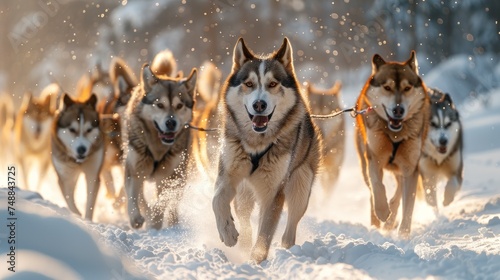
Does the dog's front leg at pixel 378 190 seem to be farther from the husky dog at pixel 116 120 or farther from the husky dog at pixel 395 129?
the husky dog at pixel 116 120

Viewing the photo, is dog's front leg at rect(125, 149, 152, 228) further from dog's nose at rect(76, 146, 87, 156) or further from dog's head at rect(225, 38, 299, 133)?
dog's head at rect(225, 38, 299, 133)

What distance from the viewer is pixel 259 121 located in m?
4.77

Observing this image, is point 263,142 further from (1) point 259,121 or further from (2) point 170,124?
(2) point 170,124

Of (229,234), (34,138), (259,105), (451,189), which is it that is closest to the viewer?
(229,234)

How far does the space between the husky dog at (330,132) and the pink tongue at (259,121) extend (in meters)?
5.65

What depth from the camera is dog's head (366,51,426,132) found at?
6.41 m

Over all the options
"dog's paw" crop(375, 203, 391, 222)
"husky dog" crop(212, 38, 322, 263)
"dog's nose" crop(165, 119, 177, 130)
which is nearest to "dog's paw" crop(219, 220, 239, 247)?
"husky dog" crop(212, 38, 322, 263)

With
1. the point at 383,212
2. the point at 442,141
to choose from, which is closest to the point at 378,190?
the point at 383,212

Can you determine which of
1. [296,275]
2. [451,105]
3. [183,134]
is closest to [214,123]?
[183,134]

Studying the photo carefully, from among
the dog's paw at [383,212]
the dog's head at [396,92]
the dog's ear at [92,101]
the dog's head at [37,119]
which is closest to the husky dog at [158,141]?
the dog's ear at [92,101]

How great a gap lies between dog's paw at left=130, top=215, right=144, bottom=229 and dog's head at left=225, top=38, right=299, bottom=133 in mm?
2100

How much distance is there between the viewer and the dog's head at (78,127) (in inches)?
302

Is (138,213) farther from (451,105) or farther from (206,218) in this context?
(451,105)

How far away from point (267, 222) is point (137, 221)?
219 centimetres
